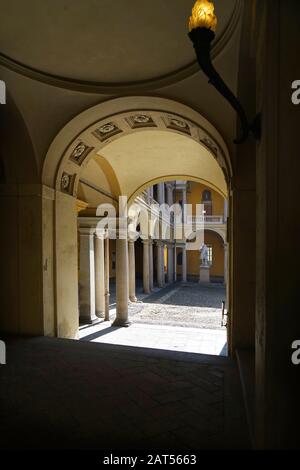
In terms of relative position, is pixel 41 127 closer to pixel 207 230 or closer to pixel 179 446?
pixel 179 446

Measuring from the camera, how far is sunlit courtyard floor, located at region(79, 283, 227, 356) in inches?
358

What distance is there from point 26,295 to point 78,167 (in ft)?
10.2

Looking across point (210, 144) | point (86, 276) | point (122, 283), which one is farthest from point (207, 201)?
point (210, 144)

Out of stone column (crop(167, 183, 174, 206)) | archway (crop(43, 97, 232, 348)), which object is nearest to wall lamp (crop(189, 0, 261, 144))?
archway (crop(43, 97, 232, 348))

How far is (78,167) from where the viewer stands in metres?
7.29

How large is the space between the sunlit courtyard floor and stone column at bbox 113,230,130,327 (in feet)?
1.43

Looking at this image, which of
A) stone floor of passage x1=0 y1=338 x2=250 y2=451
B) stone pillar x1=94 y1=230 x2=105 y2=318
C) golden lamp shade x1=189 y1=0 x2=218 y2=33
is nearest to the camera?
golden lamp shade x1=189 y1=0 x2=218 y2=33

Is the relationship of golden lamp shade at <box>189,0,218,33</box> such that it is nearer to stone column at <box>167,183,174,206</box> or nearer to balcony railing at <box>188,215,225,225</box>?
stone column at <box>167,183,174,206</box>

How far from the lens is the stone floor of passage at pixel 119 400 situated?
2.72 m

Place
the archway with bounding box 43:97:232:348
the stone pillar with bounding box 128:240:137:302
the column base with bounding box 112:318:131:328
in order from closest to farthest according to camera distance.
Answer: the archway with bounding box 43:97:232:348 < the column base with bounding box 112:318:131:328 < the stone pillar with bounding box 128:240:137:302

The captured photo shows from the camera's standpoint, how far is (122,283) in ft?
40.6

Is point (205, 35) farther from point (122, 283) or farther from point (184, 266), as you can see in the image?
point (184, 266)

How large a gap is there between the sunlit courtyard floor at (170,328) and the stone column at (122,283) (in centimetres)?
43

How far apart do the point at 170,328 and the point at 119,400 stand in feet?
26.7
